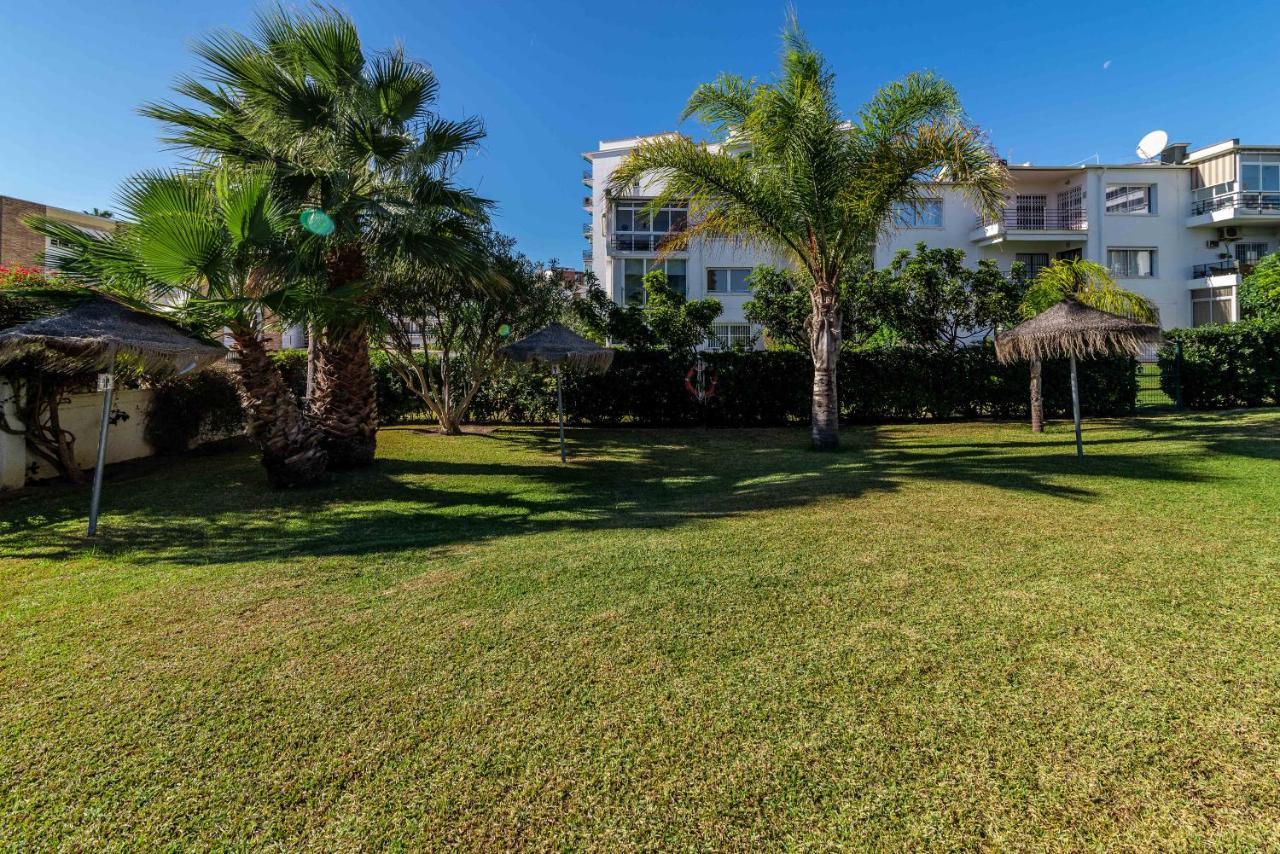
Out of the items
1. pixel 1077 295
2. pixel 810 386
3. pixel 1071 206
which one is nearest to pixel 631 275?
pixel 810 386

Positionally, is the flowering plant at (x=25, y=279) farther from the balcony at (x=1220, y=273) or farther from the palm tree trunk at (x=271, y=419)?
the balcony at (x=1220, y=273)

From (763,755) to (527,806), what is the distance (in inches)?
38.0

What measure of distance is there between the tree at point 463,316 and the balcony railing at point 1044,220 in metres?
23.7

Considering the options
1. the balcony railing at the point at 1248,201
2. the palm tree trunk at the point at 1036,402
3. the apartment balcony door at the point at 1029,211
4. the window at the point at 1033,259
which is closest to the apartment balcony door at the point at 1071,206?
the apartment balcony door at the point at 1029,211

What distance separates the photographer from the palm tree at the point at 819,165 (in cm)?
1022

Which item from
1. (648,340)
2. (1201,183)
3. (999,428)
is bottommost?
(999,428)

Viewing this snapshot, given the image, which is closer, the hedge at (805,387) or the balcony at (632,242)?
the hedge at (805,387)

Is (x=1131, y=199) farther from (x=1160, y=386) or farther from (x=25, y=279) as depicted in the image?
(x=25, y=279)

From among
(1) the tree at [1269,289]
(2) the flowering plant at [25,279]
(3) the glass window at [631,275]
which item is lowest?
(2) the flowering plant at [25,279]

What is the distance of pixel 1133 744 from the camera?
2.51 m

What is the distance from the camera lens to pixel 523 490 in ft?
27.9

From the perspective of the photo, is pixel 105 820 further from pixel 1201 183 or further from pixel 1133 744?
pixel 1201 183

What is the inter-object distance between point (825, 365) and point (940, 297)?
22.4 feet

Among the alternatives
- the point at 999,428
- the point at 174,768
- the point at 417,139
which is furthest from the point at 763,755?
the point at 999,428
